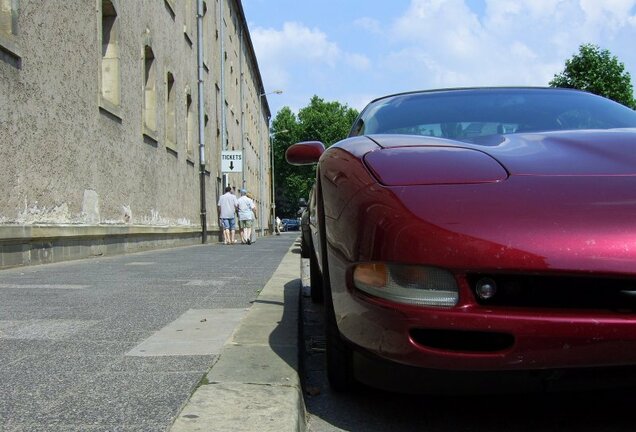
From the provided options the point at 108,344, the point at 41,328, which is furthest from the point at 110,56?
the point at 108,344

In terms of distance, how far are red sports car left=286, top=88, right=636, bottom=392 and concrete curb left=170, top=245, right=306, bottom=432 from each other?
0.94 ft

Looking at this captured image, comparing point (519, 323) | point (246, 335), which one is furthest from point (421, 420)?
point (246, 335)

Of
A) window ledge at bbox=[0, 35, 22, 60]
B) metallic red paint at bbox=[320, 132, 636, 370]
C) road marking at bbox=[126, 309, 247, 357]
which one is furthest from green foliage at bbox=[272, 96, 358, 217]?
metallic red paint at bbox=[320, 132, 636, 370]

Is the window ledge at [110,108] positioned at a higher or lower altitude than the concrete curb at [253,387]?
higher

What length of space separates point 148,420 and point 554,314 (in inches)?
51.5

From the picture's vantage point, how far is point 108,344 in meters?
3.21

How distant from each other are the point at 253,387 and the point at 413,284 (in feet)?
2.41

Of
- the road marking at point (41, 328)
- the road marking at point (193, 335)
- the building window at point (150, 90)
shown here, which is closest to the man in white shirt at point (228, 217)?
the building window at point (150, 90)

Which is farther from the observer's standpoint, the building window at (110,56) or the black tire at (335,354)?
the building window at (110,56)

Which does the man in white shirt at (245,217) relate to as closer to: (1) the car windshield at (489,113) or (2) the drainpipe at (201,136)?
(2) the drainpipe at (201,136)

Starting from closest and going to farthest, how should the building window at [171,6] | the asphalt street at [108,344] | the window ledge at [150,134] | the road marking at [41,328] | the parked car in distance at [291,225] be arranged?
the asphalt street at [108,344] → the road marking at [41,328] → the window ledge at [150,134] → the building window at [171,6] → the parked car in distance at [291,225]

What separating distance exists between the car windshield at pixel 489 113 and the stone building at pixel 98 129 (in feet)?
16.9

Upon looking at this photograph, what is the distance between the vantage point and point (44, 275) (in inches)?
255

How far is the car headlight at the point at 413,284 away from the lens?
1.91m
